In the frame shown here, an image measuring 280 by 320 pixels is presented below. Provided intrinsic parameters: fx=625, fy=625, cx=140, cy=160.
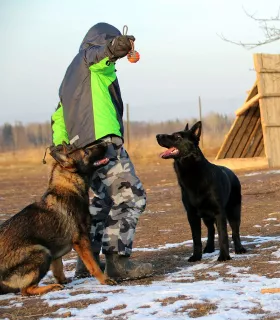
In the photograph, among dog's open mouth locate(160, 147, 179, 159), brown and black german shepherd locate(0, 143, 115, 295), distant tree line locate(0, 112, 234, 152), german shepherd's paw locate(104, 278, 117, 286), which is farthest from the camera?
distant tree line locate(0, 112, 234, 152)

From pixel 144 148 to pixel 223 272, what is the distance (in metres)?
30.6

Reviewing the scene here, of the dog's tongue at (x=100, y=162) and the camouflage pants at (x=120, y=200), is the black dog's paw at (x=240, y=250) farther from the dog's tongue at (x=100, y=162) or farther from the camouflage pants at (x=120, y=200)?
the dog's tongue at (x=100, y=162)

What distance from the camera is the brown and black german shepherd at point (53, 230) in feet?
16.1

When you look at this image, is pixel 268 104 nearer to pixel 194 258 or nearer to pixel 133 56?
pixel 194 258

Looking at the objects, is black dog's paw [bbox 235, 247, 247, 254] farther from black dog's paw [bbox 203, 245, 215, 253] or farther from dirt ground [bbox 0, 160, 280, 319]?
black dog's paw [bbox 203, 245, 215, 253]

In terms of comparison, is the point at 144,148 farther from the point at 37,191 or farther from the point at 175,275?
the point at 175,275

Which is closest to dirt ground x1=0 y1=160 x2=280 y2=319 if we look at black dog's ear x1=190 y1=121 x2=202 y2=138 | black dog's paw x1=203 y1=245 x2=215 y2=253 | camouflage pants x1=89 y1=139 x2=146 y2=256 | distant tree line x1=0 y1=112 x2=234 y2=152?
black dog's paw x1=203 y1=245 x2=215 y2=253

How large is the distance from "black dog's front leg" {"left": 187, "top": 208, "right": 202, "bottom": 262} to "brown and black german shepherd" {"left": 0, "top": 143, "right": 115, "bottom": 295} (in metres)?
1.39

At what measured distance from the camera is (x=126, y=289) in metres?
4.86

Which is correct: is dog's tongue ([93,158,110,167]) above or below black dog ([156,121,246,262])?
above

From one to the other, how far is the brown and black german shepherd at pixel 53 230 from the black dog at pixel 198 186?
1.39 m

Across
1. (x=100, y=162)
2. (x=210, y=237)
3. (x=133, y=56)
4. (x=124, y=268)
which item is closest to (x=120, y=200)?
(x=100, y=162)

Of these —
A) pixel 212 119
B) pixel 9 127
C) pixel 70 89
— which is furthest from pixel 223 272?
pixel 9 127

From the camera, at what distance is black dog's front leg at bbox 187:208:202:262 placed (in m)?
6.38
